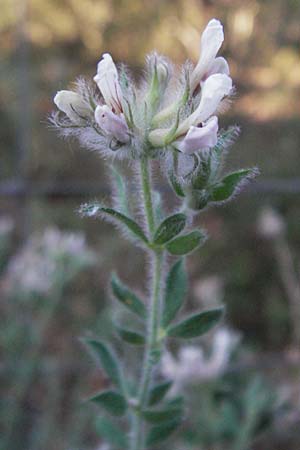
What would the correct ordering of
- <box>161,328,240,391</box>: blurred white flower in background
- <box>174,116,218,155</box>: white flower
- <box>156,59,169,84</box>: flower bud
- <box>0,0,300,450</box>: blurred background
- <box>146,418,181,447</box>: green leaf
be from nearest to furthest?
<box>174,116,218,155</box>: white flower, <box>156,59,169,84</box>: flower bud, <box>146,418,181,447</box>: green leaf, <box>161,328,240,391</box>: blurred white flower in background, <box>0,0,300,450</box>: blurred background

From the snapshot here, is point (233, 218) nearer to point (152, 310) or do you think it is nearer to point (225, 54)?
point (225, 54)

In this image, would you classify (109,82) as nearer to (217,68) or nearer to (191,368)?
(217,68)

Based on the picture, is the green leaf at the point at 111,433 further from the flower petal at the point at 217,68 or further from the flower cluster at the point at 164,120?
the flower petal at the point at 217,68

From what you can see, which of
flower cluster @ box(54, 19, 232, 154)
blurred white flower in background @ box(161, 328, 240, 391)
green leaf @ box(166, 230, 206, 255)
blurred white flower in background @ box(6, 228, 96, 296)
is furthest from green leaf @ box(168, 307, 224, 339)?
blurred white flower in background @ box(6, 228, 96, 296)

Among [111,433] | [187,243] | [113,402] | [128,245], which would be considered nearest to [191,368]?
[111,433]

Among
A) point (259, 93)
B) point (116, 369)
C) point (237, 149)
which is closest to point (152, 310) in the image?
point (116, 369)

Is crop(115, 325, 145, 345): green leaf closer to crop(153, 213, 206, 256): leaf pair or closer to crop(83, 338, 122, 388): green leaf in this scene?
crop(83, 338, 122, 388): green leaf

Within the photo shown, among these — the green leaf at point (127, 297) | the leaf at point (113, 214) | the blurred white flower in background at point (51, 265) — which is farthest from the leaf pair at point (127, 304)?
the blurred white flower in background at point (51, 265)
